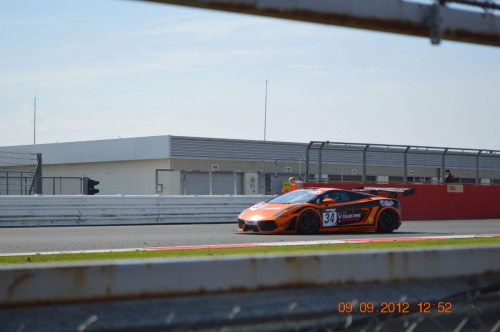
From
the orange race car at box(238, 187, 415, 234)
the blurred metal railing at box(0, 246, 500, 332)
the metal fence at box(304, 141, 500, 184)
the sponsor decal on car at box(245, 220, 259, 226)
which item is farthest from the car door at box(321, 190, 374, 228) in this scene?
the blurred metal railing at box(0, 246, 500, 332)

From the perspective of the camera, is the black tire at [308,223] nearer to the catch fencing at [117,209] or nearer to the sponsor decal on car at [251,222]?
the sponsor decal on car at [251,222]

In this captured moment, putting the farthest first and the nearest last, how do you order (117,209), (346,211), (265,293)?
(117,209), (346,211), (265,293)

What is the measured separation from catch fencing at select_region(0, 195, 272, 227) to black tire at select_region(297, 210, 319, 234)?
267 inches

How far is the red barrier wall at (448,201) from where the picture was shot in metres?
24.0

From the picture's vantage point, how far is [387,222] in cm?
1611

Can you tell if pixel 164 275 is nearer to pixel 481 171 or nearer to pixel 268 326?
pixel 268 326

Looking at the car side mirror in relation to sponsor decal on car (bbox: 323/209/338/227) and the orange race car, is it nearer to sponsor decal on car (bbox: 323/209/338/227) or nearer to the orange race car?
the orange race car

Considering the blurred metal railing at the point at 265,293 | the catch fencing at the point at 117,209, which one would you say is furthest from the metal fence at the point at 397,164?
the blurred metal railing at the point at 265,293

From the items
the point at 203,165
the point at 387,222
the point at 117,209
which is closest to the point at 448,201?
the point at 387,222

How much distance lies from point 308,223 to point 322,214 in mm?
427

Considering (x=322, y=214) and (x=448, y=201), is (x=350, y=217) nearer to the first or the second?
(x=322, y=214)

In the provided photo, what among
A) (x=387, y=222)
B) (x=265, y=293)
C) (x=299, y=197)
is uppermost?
(x=299, y=197)

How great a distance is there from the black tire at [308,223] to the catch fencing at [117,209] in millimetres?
6774

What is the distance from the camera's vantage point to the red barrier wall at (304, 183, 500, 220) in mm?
24016
